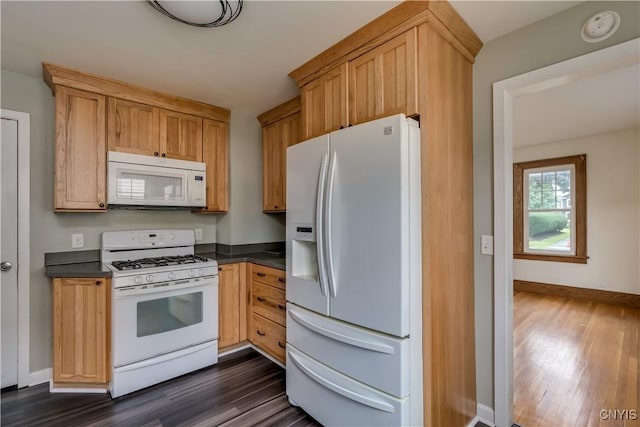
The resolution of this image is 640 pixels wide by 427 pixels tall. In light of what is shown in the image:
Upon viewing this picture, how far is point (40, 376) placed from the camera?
91.8 inches

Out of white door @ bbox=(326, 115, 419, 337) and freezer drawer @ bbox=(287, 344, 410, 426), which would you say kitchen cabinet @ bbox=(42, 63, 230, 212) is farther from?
freezer drawer @ bbox=(287, 344, 410, 426)

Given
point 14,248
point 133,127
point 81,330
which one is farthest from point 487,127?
point 14,248

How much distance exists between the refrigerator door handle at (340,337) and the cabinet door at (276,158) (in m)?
1.27

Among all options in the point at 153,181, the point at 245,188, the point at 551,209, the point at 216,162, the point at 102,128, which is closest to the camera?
the point at 102,128

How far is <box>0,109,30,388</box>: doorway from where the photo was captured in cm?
223

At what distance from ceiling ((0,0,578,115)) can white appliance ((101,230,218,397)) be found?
54.9 inches

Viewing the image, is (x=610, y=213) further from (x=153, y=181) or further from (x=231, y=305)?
(x=153, y=181)

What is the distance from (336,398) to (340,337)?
0.37 meters

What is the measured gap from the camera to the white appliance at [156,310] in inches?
85.4

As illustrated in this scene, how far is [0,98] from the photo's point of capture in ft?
7.29

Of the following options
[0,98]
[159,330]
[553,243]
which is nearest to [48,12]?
[0,98]

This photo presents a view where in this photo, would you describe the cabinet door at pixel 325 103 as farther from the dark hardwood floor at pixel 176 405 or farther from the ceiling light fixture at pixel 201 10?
the dark hardwood floor at pixel 176 405

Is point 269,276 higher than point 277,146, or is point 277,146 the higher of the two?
point 277,146

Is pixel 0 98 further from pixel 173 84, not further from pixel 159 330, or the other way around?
→ pixel 159 330
